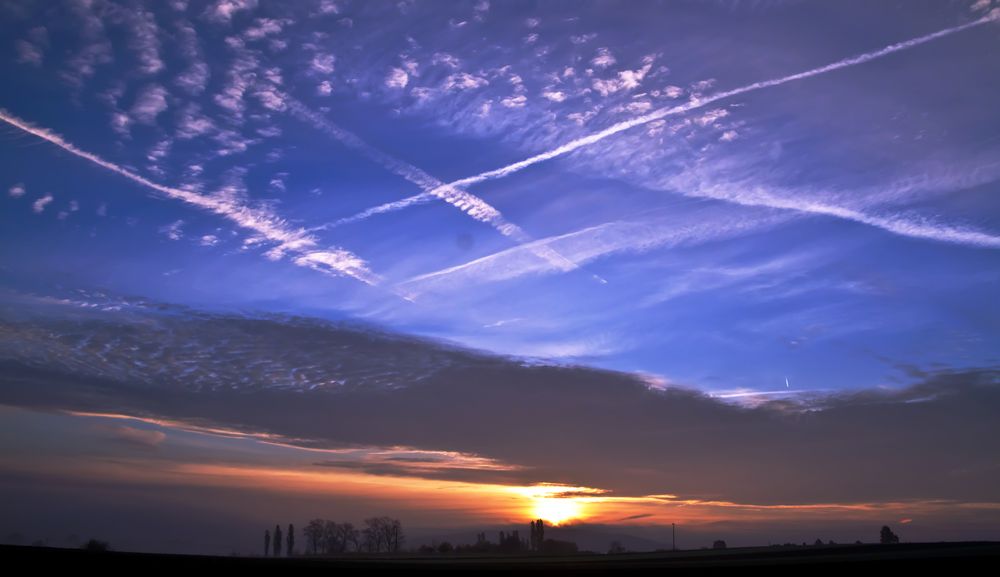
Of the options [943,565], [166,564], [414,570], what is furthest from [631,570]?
[166,564]

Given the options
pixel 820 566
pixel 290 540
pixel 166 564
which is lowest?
pixel 290 540

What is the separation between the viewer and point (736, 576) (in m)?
20.6

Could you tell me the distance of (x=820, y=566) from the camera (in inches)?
945

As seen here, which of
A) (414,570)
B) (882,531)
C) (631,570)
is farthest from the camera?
(882,531)

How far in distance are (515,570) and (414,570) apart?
13.8ft

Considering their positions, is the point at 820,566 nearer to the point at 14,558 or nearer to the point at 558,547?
the point at 14,558

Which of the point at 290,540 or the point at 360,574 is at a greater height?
the point at 360,574

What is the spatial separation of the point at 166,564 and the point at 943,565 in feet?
86.1

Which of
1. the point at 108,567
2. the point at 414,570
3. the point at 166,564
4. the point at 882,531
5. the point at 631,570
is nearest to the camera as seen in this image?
the point at 108,567

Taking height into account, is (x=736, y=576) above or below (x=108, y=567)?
below

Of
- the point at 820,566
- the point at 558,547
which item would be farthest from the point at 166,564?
the point at 558,547

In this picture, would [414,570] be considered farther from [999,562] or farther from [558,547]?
[558,547]

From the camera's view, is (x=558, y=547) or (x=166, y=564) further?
(x=558, y=547)

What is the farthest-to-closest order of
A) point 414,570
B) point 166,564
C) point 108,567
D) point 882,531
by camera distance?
point 882,531
point 414,570
point 166,564
point 108,567
